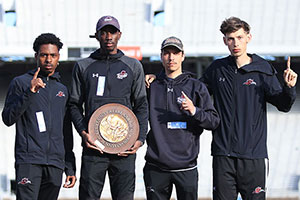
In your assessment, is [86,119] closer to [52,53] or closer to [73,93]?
[73,93]

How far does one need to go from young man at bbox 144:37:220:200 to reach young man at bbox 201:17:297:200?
0.17 metres

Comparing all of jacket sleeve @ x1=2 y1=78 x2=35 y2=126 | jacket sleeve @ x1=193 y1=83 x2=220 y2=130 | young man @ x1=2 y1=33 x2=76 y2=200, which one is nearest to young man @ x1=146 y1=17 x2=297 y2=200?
jacket sleeve @ x1=193 y1=83 x2=220 y2=130

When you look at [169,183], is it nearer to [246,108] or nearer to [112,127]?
[112,127]

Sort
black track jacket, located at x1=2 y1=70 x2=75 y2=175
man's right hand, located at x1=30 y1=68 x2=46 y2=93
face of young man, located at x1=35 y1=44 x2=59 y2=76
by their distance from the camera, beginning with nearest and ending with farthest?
1. man's right hand, located at x1=30 y1=68 x2=46 y2=93
2. black track jacket, located at x1=2 y1=70 x2=75 y2=175
3. face of young man, located at x1=35 y1=44 x2=59 y2=76

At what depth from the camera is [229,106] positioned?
4531 mm

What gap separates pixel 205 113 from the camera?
439 centimetres

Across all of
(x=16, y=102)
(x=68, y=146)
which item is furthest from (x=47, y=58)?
(x=68, y=146)

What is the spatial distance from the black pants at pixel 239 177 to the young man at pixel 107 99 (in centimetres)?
77

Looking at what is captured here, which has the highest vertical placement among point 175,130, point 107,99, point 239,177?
point 107,99

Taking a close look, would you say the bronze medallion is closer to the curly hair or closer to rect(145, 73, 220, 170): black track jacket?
rect(145, 73, 220, 170): black track jacket

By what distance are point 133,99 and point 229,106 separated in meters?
0.87

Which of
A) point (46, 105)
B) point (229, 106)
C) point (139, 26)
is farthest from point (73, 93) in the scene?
point (139, 26)

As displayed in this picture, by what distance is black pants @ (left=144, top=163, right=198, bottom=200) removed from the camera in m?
4.45

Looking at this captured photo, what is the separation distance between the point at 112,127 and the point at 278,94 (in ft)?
4.92
